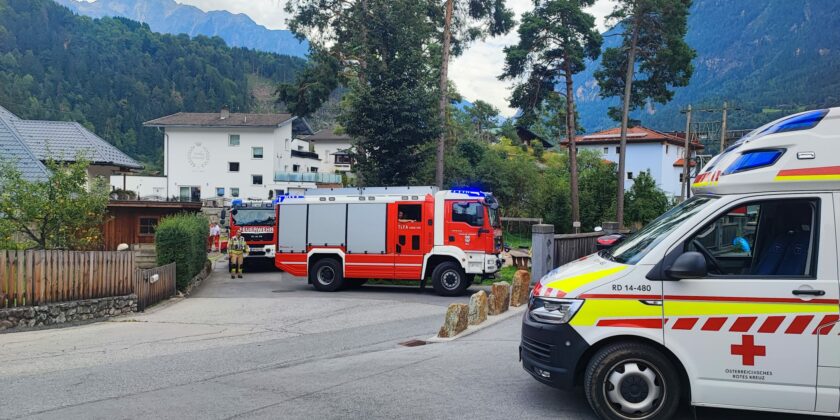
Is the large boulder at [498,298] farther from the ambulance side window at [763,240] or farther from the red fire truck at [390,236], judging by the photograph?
the ambulance side window at [763,240]

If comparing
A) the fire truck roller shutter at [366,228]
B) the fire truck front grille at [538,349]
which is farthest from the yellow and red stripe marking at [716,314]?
the fire truck roller shutter at [366,228]

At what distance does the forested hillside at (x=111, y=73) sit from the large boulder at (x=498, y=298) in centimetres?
10144

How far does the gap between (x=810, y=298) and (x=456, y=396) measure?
10.5 feet

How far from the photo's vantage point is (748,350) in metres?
5.04

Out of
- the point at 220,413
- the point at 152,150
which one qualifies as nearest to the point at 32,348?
the point at 220,413

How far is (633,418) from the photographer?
5.33 meters

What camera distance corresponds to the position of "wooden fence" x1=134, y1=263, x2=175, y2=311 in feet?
47.7

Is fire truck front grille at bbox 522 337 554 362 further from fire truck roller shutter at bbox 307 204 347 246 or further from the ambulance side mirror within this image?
fire truck roller shutter at bbox 307 204 347 246

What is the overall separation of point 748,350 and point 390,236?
13.2 meters

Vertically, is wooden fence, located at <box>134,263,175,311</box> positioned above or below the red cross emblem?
below

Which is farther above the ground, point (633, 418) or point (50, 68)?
point (50, 68)

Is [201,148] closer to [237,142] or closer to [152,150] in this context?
[237,142]

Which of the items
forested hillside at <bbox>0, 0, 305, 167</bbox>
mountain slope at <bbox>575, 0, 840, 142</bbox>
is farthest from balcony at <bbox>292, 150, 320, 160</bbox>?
forested hillside at <bbox>0, 0, 305, 167</bbox>

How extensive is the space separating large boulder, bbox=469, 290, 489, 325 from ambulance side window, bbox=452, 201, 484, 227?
595cm
